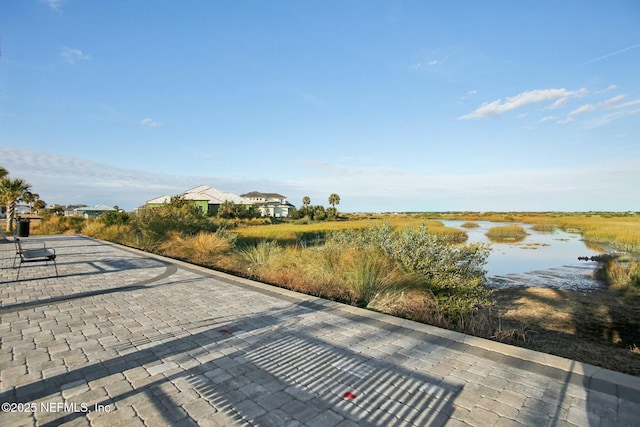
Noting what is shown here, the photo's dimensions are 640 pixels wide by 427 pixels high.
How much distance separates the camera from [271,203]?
67938mm

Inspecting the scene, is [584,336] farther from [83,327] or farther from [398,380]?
[83,327]

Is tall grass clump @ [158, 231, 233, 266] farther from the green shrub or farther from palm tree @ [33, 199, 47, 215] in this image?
palm tree @ [33, 199, 47, 215]

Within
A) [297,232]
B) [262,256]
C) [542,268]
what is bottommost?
[542,268]

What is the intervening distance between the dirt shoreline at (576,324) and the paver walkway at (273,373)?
5.76ft

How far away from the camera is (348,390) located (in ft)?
9.23

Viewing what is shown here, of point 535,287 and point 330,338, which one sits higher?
point 330,338

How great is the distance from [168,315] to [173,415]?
2668 millimetres

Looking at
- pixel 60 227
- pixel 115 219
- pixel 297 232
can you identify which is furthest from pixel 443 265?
pixel 60 227

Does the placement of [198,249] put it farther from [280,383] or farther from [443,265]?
[280,383]

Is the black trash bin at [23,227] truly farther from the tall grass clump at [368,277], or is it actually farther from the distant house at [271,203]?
the distant house at [271,203]

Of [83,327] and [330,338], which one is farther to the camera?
[83,327]

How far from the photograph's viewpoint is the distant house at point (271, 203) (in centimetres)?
5981

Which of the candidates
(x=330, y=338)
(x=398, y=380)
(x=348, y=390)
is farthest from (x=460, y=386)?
(x=330, y=338)

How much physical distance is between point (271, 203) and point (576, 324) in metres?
63.0
